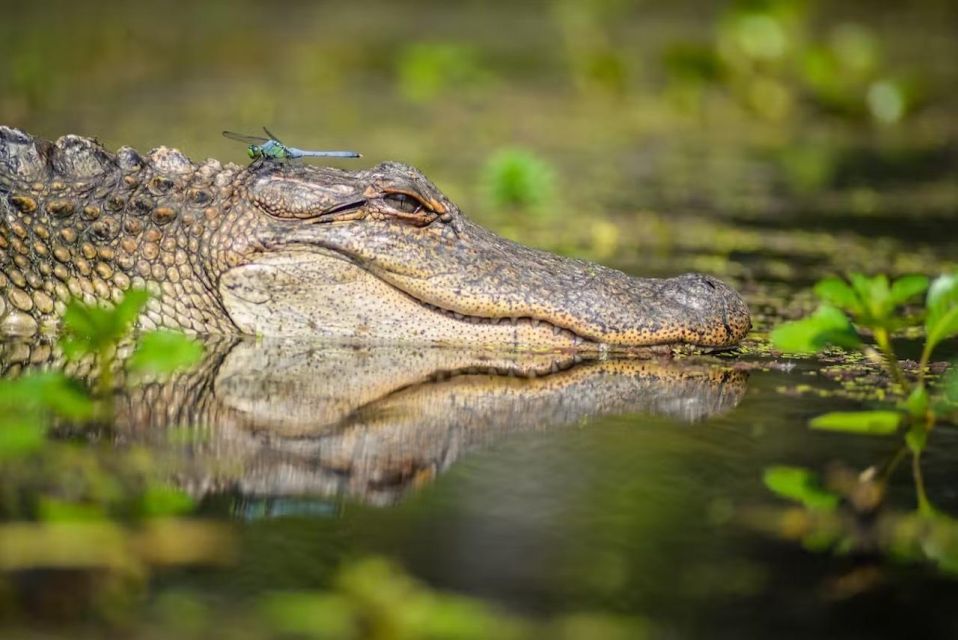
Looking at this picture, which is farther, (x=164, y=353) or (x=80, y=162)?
(x=80, y=162)

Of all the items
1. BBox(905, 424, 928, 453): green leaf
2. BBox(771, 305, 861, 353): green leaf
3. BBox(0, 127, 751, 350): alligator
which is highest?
BBox(0, 127, 751, 350): alligator

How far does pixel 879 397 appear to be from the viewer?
4.94 m

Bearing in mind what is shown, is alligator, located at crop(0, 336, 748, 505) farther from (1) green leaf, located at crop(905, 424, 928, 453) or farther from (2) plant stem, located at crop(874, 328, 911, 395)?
(1) green leaf, located at crop(905, 424, 928, 453)

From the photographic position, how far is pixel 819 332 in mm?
4418

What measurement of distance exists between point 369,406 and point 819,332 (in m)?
1.46

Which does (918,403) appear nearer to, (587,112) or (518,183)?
(518,183)

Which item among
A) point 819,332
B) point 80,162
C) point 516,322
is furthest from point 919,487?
point 80,162

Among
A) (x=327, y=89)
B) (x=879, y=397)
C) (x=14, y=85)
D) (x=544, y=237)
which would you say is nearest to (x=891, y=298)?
(x=879, y=397)

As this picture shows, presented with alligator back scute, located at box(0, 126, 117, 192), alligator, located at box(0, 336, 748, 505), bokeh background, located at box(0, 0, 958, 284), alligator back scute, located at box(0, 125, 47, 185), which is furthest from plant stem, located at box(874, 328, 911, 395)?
alligator back scute, located at box(0, 125, 47, 185)

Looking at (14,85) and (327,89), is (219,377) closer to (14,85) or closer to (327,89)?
(14,85)

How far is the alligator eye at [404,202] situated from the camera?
553 centimetres

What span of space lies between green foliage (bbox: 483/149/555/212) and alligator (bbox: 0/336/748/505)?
12.9 feet

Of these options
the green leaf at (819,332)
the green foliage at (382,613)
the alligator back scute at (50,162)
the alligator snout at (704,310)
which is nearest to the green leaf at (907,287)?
the green leaf at (819,332)

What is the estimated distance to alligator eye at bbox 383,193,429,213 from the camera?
5.53 m
